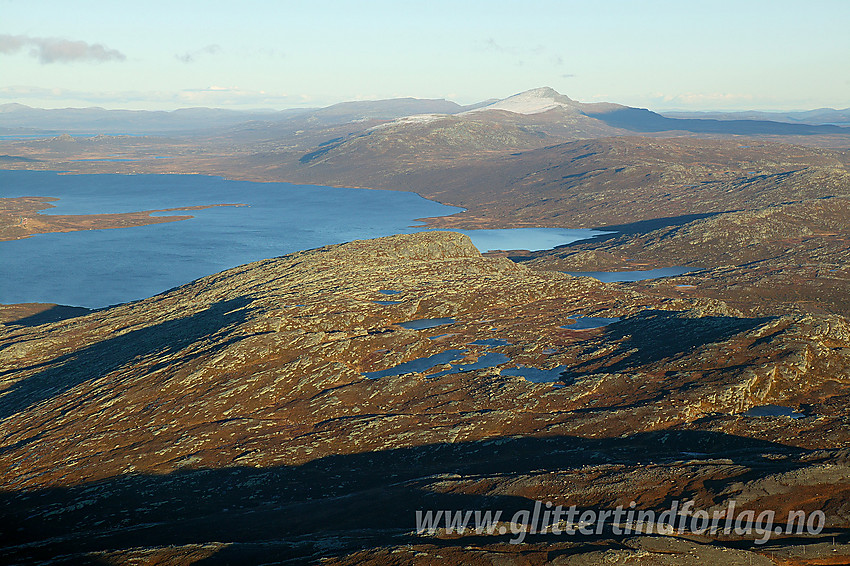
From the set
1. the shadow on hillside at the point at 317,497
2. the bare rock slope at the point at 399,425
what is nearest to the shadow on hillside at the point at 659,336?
the bare rock slope at the point at 399,425

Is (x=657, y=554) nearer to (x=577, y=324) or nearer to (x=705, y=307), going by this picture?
(x=577, y=324)

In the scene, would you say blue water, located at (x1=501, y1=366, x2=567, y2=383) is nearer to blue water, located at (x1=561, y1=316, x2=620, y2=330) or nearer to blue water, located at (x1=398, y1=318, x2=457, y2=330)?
blue water, located at (x1=561, y1=316, x2=620, y2=330)

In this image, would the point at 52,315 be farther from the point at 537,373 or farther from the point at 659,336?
the point at 659,336

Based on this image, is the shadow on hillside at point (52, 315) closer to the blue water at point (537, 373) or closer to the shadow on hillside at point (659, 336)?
the blue water at point (537, 373)

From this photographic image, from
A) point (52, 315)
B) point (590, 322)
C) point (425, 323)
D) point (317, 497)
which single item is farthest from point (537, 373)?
point (52, 315)

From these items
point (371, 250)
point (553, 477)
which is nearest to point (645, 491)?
point (553, 477)

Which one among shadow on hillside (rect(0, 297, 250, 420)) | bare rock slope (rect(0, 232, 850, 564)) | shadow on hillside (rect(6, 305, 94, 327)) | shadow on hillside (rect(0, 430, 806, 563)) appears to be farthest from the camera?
shadow on hillside (rect(6, 305, 94, 327))

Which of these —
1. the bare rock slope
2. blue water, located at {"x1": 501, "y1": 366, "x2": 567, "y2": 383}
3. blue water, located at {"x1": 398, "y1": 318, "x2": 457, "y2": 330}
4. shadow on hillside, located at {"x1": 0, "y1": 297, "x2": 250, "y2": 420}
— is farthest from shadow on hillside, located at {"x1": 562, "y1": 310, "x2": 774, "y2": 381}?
shadow on hillside, located at {"x1": 0, "y1": 297, "x2": 250, "y2": 420}

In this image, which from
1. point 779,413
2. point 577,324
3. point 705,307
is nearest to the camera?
point 779,413
